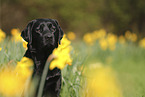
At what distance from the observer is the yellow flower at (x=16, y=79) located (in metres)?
1.33

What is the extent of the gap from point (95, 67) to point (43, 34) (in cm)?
364

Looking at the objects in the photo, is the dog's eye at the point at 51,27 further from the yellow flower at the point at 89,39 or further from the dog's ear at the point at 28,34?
the yellow flower at the point at 89,39

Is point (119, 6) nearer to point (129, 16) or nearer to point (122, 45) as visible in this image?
point (129, 16)

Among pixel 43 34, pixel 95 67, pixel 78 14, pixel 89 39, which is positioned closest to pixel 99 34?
pixel 89 39

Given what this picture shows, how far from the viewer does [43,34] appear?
1.92 metres

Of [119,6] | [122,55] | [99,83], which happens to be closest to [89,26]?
[119,6]

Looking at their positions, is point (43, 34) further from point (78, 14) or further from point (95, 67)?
point (78, 14)

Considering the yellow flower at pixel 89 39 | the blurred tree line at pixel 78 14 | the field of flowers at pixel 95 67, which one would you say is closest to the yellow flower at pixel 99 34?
the field of flowers at pixel 95 67

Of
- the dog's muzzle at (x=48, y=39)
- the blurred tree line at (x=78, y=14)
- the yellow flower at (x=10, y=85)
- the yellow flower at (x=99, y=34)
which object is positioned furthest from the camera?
the blurred tree line at (x=78, y=14)

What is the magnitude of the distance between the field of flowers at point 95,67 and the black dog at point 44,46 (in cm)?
14

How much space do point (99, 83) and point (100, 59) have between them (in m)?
4.37

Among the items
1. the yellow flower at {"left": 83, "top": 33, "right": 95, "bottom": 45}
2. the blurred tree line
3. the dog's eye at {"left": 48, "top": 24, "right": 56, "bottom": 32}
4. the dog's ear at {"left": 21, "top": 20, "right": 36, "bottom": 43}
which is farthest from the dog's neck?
the blurred tree line

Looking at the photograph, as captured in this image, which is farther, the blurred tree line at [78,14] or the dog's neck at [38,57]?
the blurred tree line at [78,14]

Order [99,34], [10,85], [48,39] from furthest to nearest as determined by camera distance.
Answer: [99,34] < [48,39] < [10,85]
